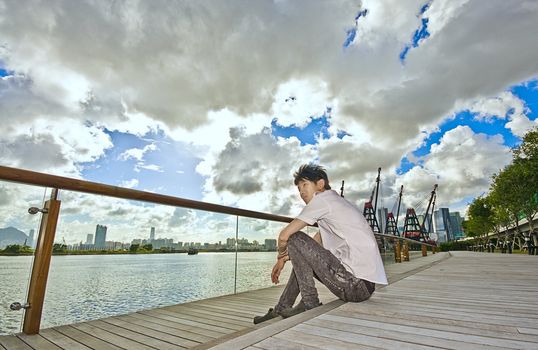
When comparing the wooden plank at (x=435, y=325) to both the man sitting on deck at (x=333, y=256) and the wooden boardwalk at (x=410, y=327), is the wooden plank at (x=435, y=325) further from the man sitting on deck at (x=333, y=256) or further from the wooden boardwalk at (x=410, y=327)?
the man sitting on deck at (x=333, y=256)

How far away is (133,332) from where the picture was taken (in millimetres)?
1723

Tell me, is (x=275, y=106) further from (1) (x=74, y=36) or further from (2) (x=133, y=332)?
(2) (x=133, y=332)

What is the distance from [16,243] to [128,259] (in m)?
0.82

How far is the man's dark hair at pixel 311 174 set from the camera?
2.13 m

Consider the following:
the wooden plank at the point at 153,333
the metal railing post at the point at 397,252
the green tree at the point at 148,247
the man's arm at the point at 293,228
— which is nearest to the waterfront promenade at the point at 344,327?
the wooden plank at the point at 153,333

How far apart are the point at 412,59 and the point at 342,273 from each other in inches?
535

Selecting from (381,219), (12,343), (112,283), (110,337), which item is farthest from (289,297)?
(381,219)

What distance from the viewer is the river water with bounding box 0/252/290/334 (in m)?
1.64

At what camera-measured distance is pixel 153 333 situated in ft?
5.63

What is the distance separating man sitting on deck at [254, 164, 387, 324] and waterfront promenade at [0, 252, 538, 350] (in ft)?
0.45

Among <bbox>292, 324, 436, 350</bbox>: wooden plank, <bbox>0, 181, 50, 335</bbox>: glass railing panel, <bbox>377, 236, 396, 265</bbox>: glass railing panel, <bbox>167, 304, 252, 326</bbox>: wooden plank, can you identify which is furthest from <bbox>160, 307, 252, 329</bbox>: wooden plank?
<bbox>377, 236, 396, 265</bbox>: glass railing panel

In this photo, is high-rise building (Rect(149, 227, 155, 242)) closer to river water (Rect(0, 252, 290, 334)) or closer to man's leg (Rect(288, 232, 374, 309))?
river water (Rect(0, 252, 290, 334))

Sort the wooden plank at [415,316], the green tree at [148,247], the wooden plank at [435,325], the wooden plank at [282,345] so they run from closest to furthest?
the wooden plank at [282,345] < the wooden plank at [435,325] < the wooden plank at [415,316] < the green tree at [148,247]

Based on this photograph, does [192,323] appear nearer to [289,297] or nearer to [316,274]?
[289,297]
